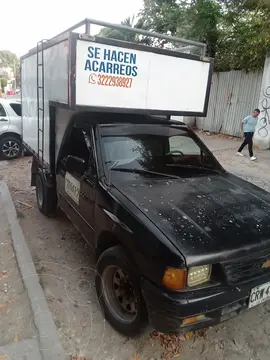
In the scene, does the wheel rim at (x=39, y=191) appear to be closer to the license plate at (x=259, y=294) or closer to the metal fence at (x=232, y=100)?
the license plate at (x=259, y=294)

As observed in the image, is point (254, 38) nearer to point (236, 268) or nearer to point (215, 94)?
point (215, 94)

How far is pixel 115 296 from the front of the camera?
2.67 meters

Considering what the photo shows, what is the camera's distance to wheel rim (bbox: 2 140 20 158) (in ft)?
28.4

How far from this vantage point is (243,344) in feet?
8.31

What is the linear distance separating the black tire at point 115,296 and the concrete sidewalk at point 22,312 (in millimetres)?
481

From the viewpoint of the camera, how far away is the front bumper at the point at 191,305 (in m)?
1.97

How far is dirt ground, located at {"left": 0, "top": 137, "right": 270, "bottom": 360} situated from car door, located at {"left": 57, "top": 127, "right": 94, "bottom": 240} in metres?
0.51

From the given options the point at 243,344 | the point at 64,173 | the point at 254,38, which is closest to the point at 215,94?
the point at 254,38

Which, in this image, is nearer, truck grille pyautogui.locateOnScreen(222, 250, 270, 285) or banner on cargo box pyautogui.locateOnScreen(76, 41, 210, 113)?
truck grille pyautogui.locateOnScreen(222, 250, 270, 285)

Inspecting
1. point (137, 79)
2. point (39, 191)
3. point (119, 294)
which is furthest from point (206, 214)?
point (39, 191)

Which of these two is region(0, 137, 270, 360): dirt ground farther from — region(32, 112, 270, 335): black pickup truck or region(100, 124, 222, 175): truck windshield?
region(100, 124, 222, 175): truck windshield

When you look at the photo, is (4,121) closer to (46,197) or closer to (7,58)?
(46,197)

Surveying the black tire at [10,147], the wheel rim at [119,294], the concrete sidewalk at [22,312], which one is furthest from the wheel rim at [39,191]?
the black tire at [10,147]


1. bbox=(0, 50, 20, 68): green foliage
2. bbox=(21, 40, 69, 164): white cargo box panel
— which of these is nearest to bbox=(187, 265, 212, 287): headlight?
bbox=(21, 40, 69, 164): white cargo box panel
